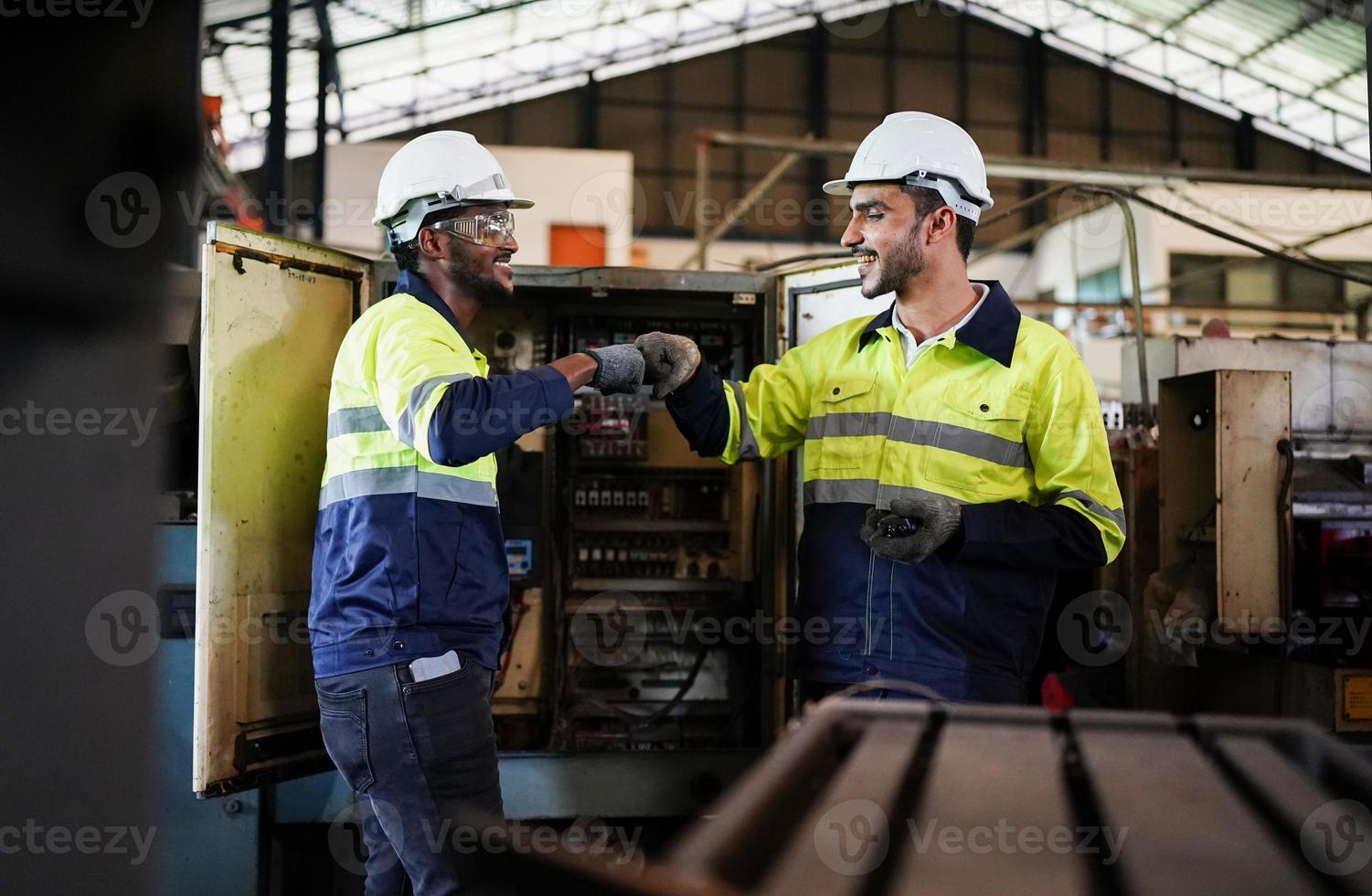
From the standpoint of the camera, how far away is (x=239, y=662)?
2510 millimetres

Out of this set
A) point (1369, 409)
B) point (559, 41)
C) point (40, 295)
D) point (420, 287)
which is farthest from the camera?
point (559, 41)

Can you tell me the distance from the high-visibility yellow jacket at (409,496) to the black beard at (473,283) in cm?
15

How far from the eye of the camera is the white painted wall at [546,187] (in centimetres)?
1033

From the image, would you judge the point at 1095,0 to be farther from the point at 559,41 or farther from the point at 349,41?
the point at 349,41

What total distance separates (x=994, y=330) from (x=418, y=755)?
4.45ft

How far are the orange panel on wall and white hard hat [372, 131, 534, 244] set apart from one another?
7.92m

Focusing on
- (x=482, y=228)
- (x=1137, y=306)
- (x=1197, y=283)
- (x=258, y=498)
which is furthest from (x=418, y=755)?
(x=1197, y=283)

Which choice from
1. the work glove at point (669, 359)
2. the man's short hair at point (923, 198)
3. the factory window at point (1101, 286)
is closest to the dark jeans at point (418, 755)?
the work glove at point (669, 359)

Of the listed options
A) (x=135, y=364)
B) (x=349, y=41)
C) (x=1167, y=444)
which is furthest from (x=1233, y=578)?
(x=349, y=41)

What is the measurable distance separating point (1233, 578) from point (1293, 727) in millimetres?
1906

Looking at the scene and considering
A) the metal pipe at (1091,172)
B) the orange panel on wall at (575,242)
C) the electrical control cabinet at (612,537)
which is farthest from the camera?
the orange panel on wall at (575,242)

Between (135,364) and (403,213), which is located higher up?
(403,213)

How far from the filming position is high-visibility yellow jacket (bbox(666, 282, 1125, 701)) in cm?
216

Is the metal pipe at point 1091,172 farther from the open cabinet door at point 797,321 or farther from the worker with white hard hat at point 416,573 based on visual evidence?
the worker with white hard hat at point 416,573
